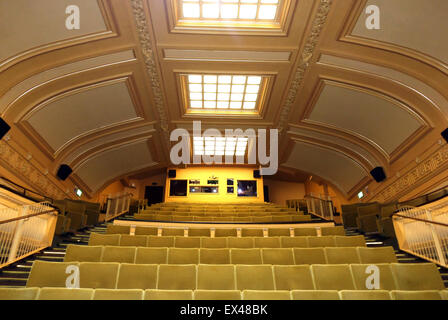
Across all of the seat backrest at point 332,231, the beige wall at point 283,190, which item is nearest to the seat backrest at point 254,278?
the seat backrest at point 332,231

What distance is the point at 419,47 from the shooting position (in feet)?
14.5

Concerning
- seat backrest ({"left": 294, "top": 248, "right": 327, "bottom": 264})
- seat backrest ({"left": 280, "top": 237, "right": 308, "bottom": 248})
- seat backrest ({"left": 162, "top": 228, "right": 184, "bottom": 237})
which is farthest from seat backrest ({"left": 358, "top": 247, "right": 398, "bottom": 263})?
seat backrest ({"left": 162, "top": 228, "right": 184, "bottom": 237})

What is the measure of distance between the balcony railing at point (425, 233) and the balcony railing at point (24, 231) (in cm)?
447

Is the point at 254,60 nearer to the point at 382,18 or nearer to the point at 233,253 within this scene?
the point at 382,18

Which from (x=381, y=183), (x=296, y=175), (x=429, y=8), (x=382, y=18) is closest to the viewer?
(x=429, y=8)

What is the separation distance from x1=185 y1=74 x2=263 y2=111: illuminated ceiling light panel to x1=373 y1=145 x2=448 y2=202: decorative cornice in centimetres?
366

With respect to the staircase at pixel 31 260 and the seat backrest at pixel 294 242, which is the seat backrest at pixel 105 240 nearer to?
the staircase at pixel 31 260

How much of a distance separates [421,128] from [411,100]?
0.61 m

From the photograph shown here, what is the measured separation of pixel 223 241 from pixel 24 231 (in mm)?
2292

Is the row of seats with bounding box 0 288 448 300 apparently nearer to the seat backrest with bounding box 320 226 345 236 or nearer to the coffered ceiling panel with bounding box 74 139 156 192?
the seat backrest with bounding box 320 226 345 236

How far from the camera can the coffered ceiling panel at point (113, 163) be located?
8.09m

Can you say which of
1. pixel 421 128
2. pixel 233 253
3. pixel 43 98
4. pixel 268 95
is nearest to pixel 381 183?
pixel 421 128

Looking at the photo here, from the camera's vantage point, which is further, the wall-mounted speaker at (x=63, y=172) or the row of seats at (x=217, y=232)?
the wall-mounted speaker at (x=63, y=172)
